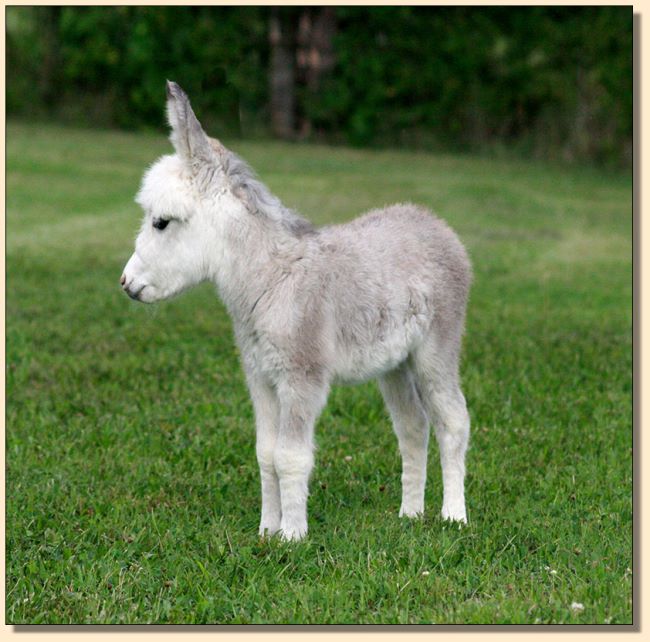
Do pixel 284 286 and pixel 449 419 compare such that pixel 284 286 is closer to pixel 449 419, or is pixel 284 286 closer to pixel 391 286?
pixel 391 286

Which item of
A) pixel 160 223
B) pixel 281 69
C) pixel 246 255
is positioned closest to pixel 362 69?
pixel 281 69

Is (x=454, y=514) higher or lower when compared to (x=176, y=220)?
lower

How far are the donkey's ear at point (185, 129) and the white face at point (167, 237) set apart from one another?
0.09 metres

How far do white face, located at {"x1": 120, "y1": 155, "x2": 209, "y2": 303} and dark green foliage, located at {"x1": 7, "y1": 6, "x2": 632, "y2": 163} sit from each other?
55.4 ft

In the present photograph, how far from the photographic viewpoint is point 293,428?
495 cm

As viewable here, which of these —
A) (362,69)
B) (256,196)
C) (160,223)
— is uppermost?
(362,69)

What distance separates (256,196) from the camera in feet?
16.5

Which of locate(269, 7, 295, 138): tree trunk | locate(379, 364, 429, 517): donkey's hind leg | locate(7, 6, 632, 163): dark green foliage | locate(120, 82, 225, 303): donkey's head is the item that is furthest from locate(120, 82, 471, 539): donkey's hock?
locate(269, 7, 295, 138): tree trunk

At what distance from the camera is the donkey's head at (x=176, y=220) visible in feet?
15.9

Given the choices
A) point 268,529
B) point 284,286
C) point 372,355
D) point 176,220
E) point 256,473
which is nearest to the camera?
point 176,220

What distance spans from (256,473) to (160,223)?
1.97 meters

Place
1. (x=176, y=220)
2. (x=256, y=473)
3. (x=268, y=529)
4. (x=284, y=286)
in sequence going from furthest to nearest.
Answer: (x=256, y=473) < (x=268, y=529) < (x=284, y=286) < (x=176, y=220)

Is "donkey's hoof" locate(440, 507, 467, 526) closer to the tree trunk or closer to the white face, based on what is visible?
the white face

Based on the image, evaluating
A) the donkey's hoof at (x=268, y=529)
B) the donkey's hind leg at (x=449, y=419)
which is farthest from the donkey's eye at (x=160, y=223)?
the donkey's hoof at (x=268, y=529)
